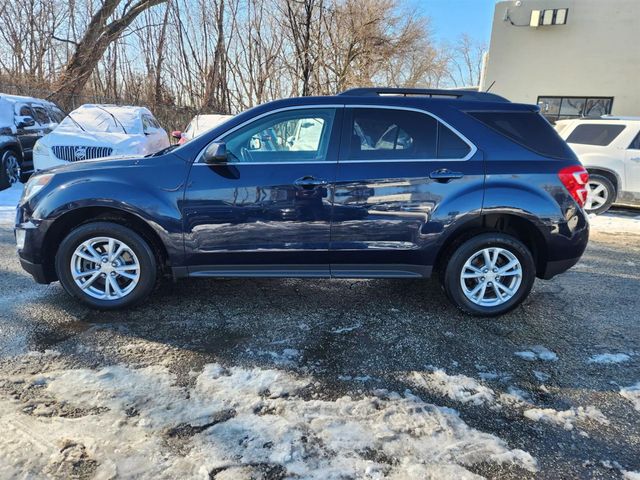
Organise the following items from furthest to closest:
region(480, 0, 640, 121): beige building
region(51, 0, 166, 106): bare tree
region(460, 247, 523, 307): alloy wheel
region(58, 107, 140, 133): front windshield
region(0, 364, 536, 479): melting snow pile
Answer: region(51, 0, 166, 106): bare tree < region(480, 0, 640, 121): beige building < region(58, 107, 140, 133): front windshield < region(460, 247, 523, 307): alloy wheel < region(0, 364, 536, 479): melting snow pile

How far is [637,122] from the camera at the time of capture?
339 inches

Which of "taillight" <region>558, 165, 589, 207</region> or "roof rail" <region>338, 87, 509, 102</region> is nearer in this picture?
"taillight" <region>558, 165, 589, 207</region>

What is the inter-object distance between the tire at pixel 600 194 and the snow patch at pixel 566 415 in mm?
7293

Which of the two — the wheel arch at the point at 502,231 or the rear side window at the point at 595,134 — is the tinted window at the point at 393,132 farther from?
the rear side window at the point at 595,134

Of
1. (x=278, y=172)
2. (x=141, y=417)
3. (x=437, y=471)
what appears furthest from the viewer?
(x=278, y=172)

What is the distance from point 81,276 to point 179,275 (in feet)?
2.63

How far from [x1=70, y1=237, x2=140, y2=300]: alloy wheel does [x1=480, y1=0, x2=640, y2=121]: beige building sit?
14.2 meters

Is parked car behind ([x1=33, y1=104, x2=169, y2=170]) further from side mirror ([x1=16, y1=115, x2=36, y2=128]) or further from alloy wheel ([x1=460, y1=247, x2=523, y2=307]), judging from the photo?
alloy wheel ([x1=460, y1=247, x2=523, y2=307])

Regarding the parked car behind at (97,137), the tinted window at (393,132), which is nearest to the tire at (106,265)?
the tinted window at (393,132)

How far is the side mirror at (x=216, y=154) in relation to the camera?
3.50 meters

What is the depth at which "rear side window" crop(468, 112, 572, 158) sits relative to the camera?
3.77 meters

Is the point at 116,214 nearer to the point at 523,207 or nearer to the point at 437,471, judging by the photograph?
the point at 437,471

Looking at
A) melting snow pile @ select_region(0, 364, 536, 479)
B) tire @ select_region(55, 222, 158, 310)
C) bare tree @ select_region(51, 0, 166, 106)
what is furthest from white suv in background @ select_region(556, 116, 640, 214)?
bare tree @ select_region(51, 0, 166, 106)

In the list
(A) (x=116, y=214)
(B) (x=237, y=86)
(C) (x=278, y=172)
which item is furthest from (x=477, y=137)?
(B) (x=237, y=86)
